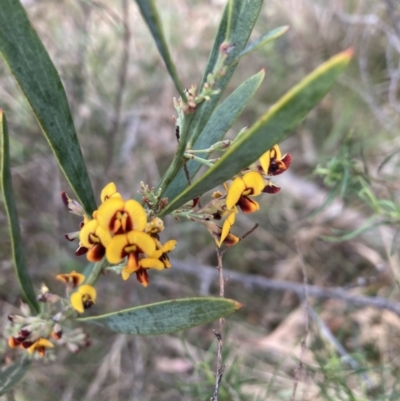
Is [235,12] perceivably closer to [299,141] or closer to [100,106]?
[100,106]

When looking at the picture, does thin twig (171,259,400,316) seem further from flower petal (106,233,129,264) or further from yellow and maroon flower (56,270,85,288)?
flower petal (106,233,129,264)

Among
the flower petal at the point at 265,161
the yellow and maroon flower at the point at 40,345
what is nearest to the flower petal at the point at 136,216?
the flower petal at the point at 265,161

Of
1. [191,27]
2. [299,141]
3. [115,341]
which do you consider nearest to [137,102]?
[191,27]

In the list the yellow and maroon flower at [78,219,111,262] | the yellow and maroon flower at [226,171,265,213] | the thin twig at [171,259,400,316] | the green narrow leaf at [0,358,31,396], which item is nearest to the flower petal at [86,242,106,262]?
the yellow and maroon flower at [78,219,111,262]

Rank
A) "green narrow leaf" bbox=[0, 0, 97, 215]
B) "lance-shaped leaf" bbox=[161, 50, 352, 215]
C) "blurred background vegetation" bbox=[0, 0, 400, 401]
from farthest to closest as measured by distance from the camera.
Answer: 1. "blurred background vegetation" bbox=[0, 0, 400, 401]
2. "green narrow leaf" bbox=[0, 0, 97, 215]
3. "lance-shaped leaf" bbox=[161, 50, 352, 215]

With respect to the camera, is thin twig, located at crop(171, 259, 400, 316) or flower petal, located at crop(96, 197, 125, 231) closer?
flower petal, located at crop(96, 197, 125, 231)

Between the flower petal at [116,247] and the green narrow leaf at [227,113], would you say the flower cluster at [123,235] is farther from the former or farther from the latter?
the green narrow leaf at [227,113]
